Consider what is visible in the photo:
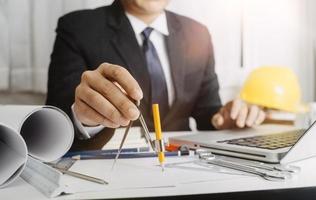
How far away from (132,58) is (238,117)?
28 centimetres

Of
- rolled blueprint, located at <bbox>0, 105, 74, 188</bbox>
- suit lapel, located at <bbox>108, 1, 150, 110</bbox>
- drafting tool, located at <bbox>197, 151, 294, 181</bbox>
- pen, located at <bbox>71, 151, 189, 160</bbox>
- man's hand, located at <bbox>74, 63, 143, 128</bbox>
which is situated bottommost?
pen, located at <bbox>71, 151, 189, 160</bbox>

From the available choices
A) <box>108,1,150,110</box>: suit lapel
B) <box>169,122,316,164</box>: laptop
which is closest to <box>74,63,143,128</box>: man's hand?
<box>169,122,316,164</box>: laptop

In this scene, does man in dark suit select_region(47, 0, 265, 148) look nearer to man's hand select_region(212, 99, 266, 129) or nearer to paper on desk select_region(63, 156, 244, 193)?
man's hand select_region(212, 99, 266, 129)

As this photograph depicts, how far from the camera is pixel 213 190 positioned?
40 centimetres

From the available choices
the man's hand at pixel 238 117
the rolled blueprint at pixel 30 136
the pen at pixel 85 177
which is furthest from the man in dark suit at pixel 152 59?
the pen at pixel 85 177

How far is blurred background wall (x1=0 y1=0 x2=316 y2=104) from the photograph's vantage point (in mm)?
868

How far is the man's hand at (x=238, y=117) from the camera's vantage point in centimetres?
82

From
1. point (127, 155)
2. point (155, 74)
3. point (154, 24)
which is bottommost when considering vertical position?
point (127, 155)

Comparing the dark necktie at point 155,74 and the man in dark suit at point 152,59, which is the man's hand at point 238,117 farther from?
the dark necktie at point 155,74

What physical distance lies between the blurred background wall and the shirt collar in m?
0.05

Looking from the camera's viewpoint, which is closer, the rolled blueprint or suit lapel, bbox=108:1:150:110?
the rolled blueprint

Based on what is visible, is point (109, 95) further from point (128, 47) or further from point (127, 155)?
point (128, 47)

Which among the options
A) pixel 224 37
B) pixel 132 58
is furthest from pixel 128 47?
pixel 224 37

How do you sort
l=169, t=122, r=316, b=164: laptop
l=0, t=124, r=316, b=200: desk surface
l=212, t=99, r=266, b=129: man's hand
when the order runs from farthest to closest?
l=212, t=99, r=266, b=129: man's hand < l=169, t=122, r=316, b=164: laptop < l=0, t=124, r=316, b=200: desk surface
